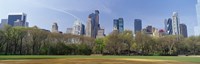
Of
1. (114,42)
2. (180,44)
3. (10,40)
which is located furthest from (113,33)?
(10,40)

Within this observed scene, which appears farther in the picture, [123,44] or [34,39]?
[123,44]

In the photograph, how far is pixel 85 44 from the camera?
102m

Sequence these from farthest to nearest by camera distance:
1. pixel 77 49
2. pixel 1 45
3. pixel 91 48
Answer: pixel 91 48 → pixel 77 49 → pixel 1 45

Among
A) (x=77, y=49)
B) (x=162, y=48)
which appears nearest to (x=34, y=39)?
(x=77, y=49)

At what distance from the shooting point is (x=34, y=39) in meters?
84.4

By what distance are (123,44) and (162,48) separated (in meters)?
18.8

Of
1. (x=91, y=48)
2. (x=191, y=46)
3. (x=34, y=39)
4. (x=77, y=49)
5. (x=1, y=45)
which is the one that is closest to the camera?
(x=1, y=45)

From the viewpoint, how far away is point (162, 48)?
10844 cm

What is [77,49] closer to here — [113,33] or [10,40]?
[113,33]

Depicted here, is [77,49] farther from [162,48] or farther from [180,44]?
[180,44]

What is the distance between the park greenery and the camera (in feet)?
269

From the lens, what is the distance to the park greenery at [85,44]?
8212cm

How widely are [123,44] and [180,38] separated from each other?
2923 centimetres

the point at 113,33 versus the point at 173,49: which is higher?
the point at 113,33
